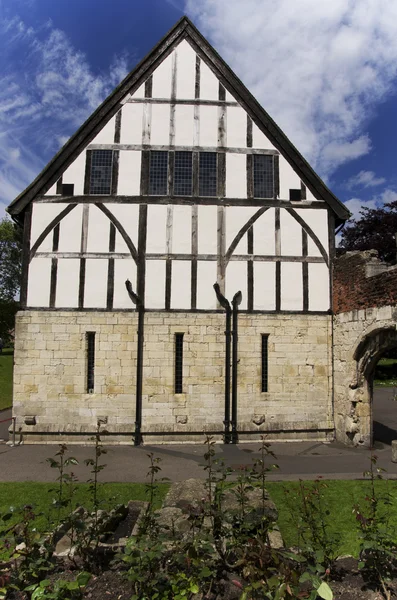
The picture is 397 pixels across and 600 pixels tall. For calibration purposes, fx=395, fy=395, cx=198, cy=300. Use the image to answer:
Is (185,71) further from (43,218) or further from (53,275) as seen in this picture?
(53,275)

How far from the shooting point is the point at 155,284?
38.9 ft

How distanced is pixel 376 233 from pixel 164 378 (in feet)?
78.8

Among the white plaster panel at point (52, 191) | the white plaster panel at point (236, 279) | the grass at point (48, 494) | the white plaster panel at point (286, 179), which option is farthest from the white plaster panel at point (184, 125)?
the grass at point (48, 494)

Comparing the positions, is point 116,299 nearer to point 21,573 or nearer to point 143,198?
point 143,198

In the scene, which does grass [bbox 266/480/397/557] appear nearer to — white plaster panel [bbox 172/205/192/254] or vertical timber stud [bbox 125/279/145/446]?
vertical timber stud [bbox 125/279/145/446]

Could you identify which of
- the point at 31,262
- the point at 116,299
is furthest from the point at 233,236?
the point at 31,262

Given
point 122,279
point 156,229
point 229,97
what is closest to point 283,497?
point 122,279

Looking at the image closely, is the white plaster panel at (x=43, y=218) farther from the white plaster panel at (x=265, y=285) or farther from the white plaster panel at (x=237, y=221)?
the white plaster panel at (x=265, y=285)

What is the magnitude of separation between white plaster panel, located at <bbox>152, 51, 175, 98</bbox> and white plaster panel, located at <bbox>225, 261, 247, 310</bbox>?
5.77 meters

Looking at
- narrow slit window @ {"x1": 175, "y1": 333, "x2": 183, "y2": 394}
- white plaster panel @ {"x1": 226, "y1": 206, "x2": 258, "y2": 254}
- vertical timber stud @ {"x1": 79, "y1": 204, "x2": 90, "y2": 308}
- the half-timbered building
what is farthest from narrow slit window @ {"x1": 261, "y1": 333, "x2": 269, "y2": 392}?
vertical timber stud @ {"x1": 79, "y1": 204, "x2": 90, "y2": 308}

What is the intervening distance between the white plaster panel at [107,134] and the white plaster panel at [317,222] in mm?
6260

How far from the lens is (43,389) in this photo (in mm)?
11414

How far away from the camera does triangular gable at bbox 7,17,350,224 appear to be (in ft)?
39.9

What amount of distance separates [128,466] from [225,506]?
4.54 meters
